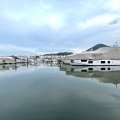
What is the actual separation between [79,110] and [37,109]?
1.90 m

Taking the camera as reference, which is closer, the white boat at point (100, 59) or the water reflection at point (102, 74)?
the water reflection at point (102, 74)

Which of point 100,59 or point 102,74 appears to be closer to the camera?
point 102,74

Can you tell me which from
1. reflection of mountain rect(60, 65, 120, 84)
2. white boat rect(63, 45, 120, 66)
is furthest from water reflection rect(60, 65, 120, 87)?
white boat rect(63, 45, 120, 66)

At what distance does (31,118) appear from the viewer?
30.3 ft

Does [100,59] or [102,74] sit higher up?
[100,59]

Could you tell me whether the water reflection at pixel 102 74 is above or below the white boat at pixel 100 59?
below

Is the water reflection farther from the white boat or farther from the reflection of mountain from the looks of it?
the white boat

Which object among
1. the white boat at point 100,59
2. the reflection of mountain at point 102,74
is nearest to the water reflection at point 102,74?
the reflection of mountain at point 102,74

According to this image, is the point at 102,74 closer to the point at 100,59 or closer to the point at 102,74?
the point at 102,74

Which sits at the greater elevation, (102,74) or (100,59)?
(100,59)

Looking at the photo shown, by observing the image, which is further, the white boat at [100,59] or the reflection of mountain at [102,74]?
the white boat at [100,59]

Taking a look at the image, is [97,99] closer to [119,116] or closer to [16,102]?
[119,116]

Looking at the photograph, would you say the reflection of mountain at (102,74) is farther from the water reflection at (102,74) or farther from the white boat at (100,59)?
the white boat at (100,59)

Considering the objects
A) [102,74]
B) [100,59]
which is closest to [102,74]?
[102,74]
